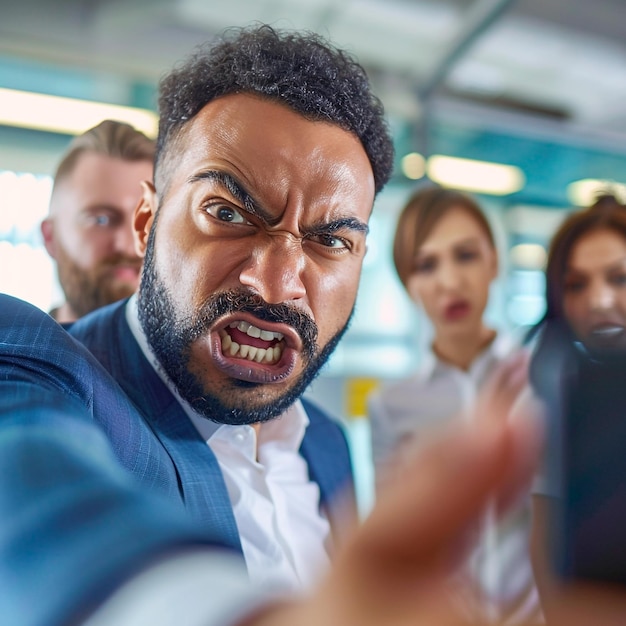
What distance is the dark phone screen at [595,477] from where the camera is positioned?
0.40 m

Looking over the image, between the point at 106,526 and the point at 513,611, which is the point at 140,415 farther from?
the point at 513,611

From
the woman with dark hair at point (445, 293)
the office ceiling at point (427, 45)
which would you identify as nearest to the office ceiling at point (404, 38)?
the office ceiling at point (427, 45)

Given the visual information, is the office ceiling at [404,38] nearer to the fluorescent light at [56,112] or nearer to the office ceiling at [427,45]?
the office ceiling at [427,45]

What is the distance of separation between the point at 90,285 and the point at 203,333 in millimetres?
424

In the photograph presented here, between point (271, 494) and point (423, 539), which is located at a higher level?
point (423, 539)

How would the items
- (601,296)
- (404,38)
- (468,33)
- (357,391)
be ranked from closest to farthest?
(601,296) → (468,33) → (404,38) → (357,391)

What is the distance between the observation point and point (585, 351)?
477 millimetres

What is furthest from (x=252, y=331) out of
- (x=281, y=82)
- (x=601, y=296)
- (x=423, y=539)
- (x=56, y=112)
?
(x=56, y=112)

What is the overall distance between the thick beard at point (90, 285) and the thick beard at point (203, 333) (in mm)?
312

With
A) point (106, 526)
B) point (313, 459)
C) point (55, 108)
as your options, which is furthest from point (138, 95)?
point (106, 526)

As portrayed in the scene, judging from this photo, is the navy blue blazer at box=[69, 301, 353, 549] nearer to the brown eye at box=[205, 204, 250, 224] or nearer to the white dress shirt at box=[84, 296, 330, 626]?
the white dress shirt at box=[84, 296, 330, 626]

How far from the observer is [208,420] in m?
0.64

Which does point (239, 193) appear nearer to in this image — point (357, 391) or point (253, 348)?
point (253, 348)

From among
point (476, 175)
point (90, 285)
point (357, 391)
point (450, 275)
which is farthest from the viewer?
point (476, 175)
